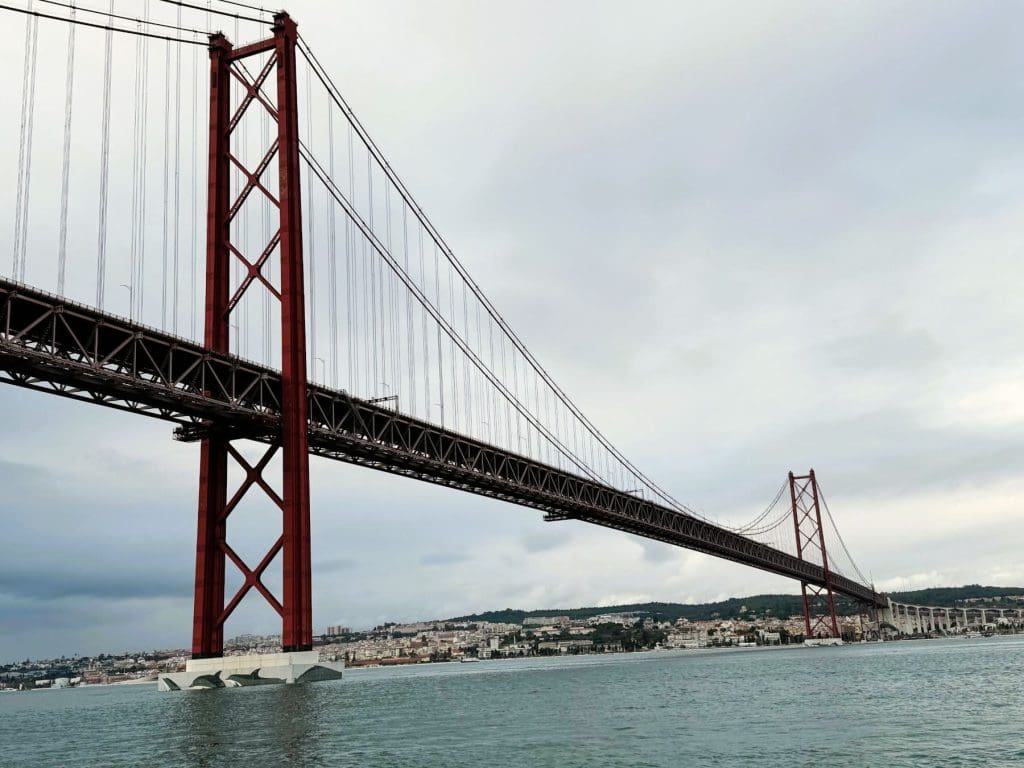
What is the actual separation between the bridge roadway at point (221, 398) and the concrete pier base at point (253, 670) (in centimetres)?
851

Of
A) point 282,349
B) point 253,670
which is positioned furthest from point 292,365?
point 253,670

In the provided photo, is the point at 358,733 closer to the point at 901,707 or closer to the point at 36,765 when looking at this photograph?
the point at 36,765

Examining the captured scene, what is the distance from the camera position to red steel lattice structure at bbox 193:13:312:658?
1500 inches

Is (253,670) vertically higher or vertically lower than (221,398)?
lower

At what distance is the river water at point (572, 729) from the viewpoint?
61.7ft

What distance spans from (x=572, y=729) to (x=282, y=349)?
70.0 feet

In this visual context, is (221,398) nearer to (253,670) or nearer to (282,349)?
(282,349)

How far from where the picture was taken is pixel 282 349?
40.1 metres

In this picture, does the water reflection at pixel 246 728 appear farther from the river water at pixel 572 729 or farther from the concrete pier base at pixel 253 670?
the concrete pier base at pixel 253 670

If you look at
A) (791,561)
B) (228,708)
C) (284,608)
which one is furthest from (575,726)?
(791,561)

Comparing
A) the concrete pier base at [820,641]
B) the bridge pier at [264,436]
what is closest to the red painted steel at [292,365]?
the bridge pier at [264,436]

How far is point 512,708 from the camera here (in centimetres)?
3138

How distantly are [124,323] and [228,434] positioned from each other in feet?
25.3

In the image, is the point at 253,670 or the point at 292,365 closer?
the point at 253,670
